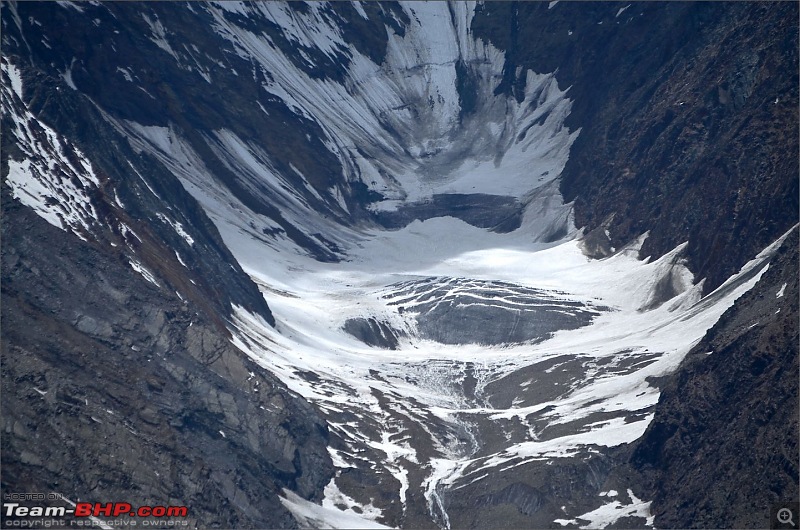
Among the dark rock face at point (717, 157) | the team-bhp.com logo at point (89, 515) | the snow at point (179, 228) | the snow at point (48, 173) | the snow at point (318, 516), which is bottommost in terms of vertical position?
the team-bhp.com logo at point (89, 515)

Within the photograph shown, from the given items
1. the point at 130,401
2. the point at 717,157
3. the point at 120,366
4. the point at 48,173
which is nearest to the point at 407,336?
the point at 717,157

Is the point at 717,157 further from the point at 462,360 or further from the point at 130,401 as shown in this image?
the point at 130,401

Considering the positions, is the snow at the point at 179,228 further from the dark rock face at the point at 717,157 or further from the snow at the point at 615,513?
the snow at the point at 615,513

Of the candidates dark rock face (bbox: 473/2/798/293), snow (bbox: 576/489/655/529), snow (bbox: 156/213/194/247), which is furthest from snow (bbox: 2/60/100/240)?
dark rock face (bbox: 473/2/798/293)

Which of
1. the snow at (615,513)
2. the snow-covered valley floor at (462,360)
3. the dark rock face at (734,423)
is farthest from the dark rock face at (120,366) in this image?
the dark rock face at (734,423)

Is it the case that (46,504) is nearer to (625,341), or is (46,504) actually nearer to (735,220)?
(625,341)

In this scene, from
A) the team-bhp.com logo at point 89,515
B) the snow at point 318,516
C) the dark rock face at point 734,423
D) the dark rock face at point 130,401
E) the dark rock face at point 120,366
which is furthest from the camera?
the snow at point 318,516

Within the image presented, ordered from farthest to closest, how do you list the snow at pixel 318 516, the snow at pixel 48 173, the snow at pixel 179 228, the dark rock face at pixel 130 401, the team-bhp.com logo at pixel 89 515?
1. the snow at pixel 179 228
2. the snow at pixel 48 173
3. the snow at pixel 318 516
4. the dark rock face at pixel 130 401
5. the team-bhp.com logo at pixel 89 515

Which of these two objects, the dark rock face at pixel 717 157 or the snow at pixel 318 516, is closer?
the snow at pixel 318 516

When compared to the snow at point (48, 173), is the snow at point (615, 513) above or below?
below
